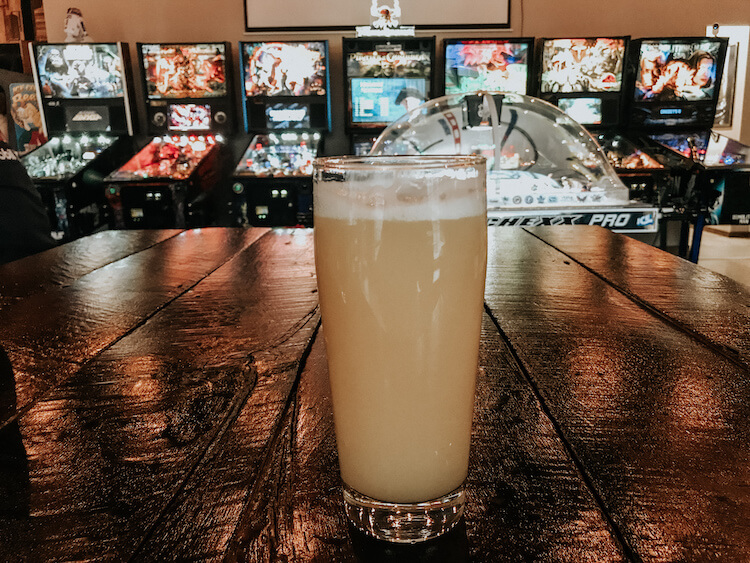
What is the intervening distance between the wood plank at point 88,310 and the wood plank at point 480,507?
35 cm

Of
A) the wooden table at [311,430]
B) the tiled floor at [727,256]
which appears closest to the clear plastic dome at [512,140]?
the tiled floor at [727,256]

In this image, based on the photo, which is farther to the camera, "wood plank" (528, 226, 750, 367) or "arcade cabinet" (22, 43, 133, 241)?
"arcade cabinet" (22, 43, 133, 241)

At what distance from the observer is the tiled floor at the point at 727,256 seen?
424 cm

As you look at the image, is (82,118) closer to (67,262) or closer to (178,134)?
(178,134)

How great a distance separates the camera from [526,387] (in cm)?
66

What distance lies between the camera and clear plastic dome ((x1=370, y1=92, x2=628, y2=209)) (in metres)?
3.31

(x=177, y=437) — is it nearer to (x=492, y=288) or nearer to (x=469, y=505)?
(x=469, y=505)

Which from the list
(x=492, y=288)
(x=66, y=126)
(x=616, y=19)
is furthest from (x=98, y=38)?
(x=492, y=288)

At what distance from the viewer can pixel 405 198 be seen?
42cm

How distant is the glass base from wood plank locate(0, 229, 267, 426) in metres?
0.43

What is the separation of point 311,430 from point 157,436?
152 millimetres

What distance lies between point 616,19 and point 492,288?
5281 mm

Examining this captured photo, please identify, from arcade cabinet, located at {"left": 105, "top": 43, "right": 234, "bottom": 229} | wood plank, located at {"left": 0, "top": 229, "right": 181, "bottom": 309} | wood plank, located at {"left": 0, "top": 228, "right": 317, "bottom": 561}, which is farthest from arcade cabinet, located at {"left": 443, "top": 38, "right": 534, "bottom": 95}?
wood plank, located at {"left": 0, "top": 228, "right": 317, "bottom": 561}

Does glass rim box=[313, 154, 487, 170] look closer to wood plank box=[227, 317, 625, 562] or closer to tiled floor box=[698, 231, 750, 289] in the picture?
wood plank box=[227, 317, 625, 562]
